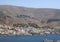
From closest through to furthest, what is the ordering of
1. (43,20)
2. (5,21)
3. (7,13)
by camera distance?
(5,21)
(7,13)
(43,20)

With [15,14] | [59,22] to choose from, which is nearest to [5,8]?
[15,14]

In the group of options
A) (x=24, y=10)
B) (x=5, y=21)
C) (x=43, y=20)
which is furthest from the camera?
(x=24, y=10)

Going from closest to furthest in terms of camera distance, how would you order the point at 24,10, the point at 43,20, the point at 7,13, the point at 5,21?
the point at 5,21
the point at 7,13
the point at 43,20
the point at 24,10

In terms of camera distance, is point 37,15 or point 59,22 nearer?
point 59,22

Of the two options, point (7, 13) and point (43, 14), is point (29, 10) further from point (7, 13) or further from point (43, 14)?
point (7, 13)

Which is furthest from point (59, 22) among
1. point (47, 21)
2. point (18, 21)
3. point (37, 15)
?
point (18, 21)

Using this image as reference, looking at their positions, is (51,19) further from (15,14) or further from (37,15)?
(15,14)
